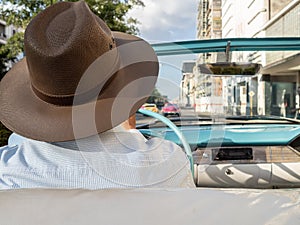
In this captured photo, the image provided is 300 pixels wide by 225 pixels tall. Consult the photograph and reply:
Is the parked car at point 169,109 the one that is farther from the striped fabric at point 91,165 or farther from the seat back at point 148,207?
the seat back at point 148,207

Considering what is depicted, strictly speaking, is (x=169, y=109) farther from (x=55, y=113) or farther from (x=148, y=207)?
(x=148, y=207)

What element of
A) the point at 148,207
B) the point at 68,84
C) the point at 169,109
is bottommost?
the point at 148,207

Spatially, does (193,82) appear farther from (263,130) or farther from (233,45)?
(263,130)

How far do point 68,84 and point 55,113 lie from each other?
0.35 feet

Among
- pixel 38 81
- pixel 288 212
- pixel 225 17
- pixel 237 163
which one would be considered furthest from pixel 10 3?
pixel 288 212

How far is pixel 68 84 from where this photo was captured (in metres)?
1.17

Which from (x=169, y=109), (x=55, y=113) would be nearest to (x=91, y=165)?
(x=55, y=113)

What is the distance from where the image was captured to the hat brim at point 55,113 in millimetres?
1125

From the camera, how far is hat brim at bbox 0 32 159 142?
1125mm

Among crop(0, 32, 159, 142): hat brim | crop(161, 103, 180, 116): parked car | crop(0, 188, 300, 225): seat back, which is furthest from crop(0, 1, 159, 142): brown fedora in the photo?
crop(161, 103, 180, 116): parked car

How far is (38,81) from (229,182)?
187cm

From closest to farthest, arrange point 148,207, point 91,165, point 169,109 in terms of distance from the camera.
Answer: point 148,207, point 91,165, point 169,109

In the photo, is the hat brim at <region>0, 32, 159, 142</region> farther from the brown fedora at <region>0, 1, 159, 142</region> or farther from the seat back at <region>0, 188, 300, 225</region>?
the seat back at <region>0, 188, 300, 225</region>

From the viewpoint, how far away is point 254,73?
3846 millimetres
